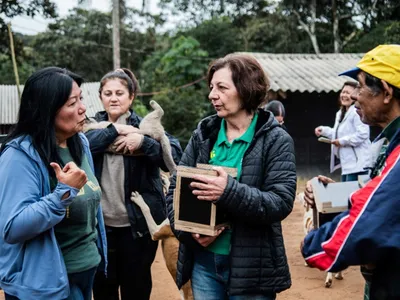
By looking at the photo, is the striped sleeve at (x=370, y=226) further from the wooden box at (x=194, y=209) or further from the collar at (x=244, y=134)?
the collar at (x=244, y=134)

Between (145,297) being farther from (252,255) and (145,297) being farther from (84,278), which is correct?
(252,255)

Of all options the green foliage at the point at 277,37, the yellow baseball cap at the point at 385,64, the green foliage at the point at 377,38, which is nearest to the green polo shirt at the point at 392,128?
the yellow baseball cap at the point at 385,64

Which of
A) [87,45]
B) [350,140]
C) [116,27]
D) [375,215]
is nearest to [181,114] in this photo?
[116,27]

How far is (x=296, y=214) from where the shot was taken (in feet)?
29.0

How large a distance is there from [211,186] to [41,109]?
2.88 feet

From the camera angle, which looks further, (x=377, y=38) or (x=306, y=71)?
(x=377, y=38)

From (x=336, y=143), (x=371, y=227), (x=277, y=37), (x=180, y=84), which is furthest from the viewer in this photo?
(x=277, y=37)

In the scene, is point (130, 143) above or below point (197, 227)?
above

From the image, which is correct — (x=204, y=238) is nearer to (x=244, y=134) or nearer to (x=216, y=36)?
(x=244, y=134)

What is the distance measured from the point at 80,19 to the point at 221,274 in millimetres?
25453

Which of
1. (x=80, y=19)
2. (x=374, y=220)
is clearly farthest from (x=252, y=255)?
(x=80, y=19)

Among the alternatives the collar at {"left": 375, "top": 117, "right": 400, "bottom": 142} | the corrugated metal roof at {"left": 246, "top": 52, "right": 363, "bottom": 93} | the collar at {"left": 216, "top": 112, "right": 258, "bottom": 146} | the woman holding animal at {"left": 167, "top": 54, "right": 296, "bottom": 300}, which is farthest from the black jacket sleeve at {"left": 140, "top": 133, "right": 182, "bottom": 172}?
the corrugated metal roof at {"left": 246, "top": 52, "right": 363, "bottom": 93}

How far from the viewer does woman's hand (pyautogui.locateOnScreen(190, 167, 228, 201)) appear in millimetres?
2193

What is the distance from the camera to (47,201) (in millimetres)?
2078
